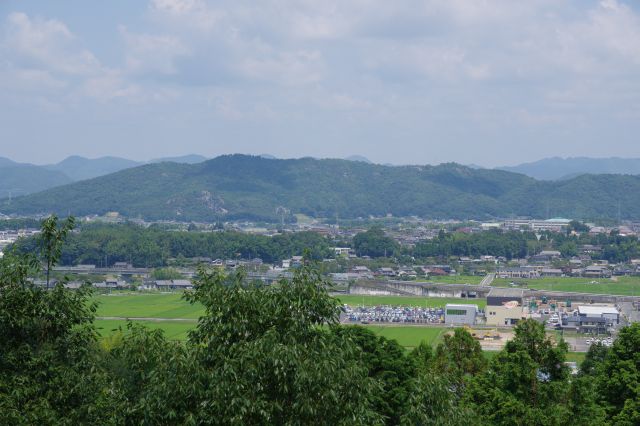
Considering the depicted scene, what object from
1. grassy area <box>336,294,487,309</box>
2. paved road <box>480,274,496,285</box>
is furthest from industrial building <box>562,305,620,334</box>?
paved road <box>480,274,496,285</box>

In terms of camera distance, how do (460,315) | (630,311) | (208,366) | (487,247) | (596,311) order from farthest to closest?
(487,247) → (630,311) → (460,315) → (596,311) → (208,366)

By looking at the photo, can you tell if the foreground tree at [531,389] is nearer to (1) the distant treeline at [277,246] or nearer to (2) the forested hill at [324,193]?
(1) the distant treeline at [277,246]

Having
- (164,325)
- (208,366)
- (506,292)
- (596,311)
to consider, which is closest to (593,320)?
(596,311)

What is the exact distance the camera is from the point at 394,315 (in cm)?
3391

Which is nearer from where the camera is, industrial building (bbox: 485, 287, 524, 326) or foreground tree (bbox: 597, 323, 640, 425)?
foreground tree (bbox: 597, 323, 640, 425)

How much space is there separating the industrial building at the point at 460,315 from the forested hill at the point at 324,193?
230ft

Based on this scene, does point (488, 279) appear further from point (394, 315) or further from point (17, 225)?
point (17, 225)

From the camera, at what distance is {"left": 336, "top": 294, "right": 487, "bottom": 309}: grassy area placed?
38719 mm

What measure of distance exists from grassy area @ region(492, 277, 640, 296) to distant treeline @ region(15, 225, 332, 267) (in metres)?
15.1

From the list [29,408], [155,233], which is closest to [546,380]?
[29,408]

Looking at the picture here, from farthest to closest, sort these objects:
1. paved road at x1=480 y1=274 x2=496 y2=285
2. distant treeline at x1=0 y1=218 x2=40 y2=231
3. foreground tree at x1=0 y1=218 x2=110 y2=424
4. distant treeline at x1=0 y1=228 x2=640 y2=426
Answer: distant treeline at x1=0 y1=218 x2=40 y2=231
paved road at x1=480 y1=274 x2=496 y2=285
foreground tree at x1=0 y1=218 x2=110 y2=424
distant treeline at x1=0 y1=228 x2=640 y2=426

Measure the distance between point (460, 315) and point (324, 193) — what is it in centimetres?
8933

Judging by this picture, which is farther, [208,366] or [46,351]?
[46,351]

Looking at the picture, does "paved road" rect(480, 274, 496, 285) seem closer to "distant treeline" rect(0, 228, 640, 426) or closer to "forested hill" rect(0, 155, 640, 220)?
"distant treeline" rect(0, 228, 640, 426)
